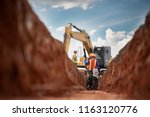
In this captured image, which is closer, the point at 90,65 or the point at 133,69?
the point at 133,69

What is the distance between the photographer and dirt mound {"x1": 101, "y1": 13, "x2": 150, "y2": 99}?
185 inches

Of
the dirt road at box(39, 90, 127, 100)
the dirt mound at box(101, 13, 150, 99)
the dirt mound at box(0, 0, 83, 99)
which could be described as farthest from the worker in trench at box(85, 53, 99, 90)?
the dirt mound at box(0, 0, 83, 99)

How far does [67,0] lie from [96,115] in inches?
61.0

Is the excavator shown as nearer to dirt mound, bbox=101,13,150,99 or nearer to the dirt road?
dirt mound, bbox=101,13,150,99

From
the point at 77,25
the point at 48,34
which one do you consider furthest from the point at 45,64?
the point at 77,25

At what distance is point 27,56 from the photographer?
4.41m

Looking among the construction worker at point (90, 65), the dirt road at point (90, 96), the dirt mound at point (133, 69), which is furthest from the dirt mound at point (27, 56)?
the dirt mound at point (133, 69)

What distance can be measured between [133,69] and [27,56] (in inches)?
56.3

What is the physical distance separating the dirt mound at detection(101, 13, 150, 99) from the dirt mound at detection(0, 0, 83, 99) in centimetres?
69

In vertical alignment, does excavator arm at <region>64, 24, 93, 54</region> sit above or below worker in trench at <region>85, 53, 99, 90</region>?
above

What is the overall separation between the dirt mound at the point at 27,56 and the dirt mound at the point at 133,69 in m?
0.69

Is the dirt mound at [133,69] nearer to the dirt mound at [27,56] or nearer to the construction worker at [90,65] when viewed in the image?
the construction worker at [90,65]

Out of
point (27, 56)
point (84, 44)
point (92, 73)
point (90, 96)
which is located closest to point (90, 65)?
point (92, 73)

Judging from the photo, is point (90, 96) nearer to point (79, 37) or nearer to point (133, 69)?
point (133, 69)
